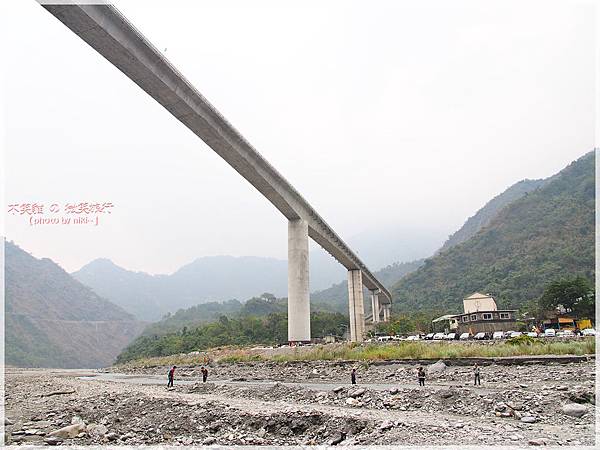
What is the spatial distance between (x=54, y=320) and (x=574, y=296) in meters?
138

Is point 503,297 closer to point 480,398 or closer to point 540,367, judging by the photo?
point 540,367

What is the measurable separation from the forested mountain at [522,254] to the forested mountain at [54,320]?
290ft

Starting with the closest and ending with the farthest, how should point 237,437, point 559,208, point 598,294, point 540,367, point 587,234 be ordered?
point 237,437 < point 540,367 < point 598,294 < point 587,234 < point 559,208

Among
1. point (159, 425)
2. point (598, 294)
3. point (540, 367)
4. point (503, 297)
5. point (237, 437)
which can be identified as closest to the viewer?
point (237, 437)

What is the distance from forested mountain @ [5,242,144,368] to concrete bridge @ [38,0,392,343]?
8566cm

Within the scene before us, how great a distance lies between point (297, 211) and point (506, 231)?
90.1 m

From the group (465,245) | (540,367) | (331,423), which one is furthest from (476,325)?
(465,245)

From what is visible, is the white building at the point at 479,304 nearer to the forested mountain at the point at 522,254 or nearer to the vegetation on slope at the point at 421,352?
the forested mountain at the point at 522,254

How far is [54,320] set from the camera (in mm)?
136750

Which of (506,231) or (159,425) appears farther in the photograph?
(506,231)

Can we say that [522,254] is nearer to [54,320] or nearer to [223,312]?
[223,312]

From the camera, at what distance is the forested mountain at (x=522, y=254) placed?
77.8 meters

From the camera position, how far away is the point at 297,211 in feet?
129

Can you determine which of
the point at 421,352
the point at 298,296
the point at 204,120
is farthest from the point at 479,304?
the point at 204,120
